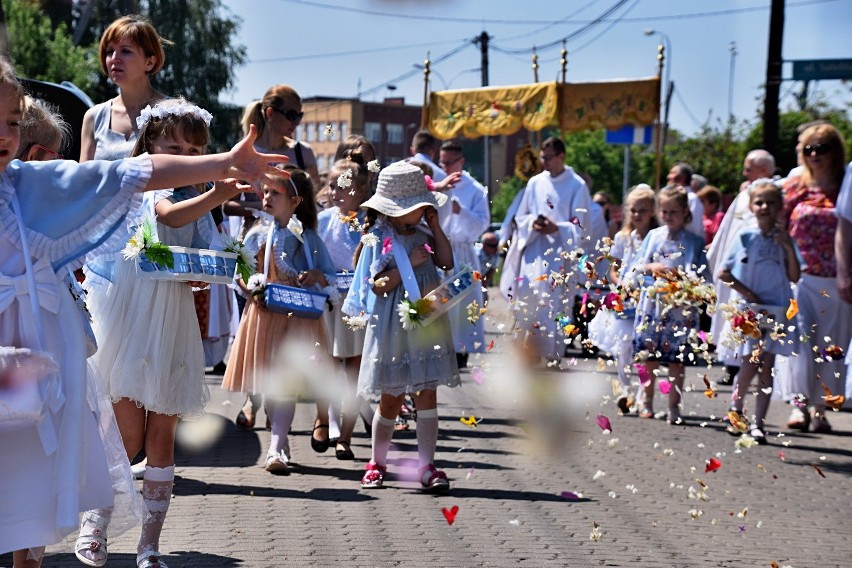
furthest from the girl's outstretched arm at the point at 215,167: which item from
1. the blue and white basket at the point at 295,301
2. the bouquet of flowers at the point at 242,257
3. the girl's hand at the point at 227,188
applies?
the blue and white basket at the point at 295,301

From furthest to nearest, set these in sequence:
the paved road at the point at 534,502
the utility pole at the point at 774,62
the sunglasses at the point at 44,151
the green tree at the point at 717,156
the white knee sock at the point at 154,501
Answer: the green tree at the point at 717,156 < the utility pole at the point at 774,62 < the paved road at the point at 534,502 < the white knee sock at the point at 154,501 < the sunglasses at the point at 44,151

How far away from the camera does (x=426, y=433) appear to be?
739cm

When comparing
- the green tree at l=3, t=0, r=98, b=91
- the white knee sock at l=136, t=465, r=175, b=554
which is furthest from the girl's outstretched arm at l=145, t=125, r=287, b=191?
the green tree at l=3, t=0, r=98, b=91

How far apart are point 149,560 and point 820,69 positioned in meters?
16.9

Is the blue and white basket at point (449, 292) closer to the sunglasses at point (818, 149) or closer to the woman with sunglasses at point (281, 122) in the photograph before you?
the woman with sunglasses at point (281, 122)

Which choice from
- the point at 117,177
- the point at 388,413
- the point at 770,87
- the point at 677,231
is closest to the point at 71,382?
the point at 117,177

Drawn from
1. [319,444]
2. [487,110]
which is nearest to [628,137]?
[487,110]

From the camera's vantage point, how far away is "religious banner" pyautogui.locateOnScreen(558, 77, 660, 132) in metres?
16.2

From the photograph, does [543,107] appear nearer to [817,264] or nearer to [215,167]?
[817,264]

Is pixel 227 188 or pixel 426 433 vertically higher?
pixel 227 188

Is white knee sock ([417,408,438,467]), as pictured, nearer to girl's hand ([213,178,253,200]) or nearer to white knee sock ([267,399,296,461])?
white knee sock ([267,399,296,461])

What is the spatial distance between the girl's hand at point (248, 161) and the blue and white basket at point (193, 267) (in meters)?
1.66

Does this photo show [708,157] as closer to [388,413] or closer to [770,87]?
[770,87]

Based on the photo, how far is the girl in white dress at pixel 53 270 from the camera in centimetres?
369
